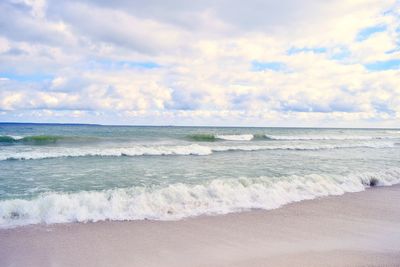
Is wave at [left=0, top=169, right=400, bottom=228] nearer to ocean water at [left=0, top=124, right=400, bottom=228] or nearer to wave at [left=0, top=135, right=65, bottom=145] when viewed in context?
ocean water at [left=0, top=124, right=400, bottom=228]

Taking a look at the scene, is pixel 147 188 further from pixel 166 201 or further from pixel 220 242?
pixel 220 242

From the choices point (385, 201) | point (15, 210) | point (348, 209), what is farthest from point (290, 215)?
point (15, 210)

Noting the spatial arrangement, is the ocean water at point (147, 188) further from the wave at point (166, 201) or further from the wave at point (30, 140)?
the wave at point (30, 140)

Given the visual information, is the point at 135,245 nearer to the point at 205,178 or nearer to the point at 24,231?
the point at 24,231

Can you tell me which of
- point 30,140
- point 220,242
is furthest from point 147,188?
point 30,140

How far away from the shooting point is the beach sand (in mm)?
4871

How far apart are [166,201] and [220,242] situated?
104 inches

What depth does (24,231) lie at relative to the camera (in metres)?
5.97

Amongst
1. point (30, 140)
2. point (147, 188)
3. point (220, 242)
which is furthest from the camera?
point (30, 140)

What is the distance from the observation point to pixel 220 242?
18.3 feet

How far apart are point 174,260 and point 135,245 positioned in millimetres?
894

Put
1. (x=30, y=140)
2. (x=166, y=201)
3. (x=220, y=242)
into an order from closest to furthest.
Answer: (x=220, y=242) → (x=166, y=201) → (x=30, y=140)

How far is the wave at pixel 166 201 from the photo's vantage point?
6797 mm

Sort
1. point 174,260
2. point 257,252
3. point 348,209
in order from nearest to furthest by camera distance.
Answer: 1. point 174,260
2. point 257,252
3. point 348,209
